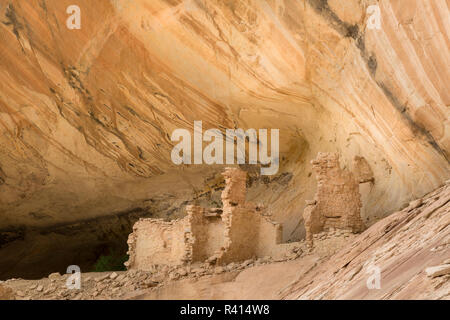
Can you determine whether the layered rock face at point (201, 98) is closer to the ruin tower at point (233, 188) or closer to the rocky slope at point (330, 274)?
the rocky slope at point (330, 274)

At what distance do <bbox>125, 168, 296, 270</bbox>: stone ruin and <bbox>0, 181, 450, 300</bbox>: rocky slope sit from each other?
644 millimetres

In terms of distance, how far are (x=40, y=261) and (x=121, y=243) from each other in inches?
153

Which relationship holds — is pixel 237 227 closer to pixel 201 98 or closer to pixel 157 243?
pixel 157 243

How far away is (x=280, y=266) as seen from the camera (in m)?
12.6

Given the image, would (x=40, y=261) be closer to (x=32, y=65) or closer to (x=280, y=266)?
(x=32, y=65)

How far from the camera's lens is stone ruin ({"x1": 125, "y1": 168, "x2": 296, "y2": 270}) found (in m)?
14.6

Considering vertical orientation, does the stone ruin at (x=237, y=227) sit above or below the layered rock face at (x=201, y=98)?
below

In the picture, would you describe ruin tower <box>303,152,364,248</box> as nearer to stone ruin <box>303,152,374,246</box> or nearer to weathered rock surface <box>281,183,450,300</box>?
stone ruin <box>303,152,374,246</box>

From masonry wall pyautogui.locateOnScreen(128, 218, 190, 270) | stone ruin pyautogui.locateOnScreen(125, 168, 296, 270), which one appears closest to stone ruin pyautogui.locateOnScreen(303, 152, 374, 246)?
stone ruin pyautogui.locateOnScreen(125, 168, 296, 270)

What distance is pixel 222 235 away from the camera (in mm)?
15445

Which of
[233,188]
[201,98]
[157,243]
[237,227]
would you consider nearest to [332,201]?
[237,227]

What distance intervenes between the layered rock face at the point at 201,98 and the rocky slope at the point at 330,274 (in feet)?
10.1

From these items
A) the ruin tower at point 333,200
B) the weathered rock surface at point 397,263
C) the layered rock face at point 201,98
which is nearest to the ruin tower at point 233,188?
the ruin tower at point 333,200

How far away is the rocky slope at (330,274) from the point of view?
6180mm
